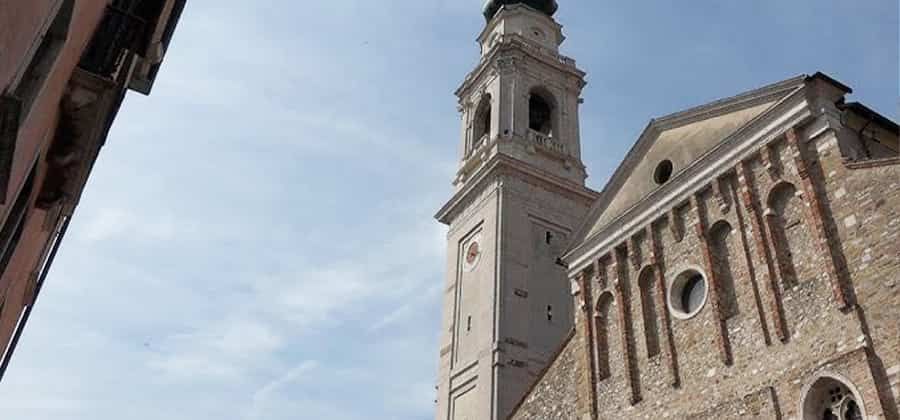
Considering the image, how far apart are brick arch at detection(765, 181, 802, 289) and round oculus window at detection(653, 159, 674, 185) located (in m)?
2.65

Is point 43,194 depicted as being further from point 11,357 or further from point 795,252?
point 795,252

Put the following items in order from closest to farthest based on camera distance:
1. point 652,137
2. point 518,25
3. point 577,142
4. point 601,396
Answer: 1. point 601,396
2. point 652,137
3. point 577,142
4. point 518,25

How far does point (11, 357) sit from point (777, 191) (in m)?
12.6

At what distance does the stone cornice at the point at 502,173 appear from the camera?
25.2m

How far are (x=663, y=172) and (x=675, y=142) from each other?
612 mm

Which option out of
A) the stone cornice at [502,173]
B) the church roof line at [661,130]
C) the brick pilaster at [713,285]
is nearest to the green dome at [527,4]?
the stone cornice at [502,173]

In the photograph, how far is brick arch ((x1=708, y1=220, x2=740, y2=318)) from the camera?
42.0 ft

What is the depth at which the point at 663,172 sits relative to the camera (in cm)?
1535

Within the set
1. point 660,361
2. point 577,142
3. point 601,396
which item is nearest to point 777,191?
point 660,361

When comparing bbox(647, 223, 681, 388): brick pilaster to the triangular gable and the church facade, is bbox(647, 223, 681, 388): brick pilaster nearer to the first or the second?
the church facade

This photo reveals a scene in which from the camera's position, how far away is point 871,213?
11.1 m

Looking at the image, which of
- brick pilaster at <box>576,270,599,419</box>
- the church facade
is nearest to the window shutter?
the church facade

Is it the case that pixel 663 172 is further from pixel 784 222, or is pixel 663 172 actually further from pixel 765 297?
pixel 765 297

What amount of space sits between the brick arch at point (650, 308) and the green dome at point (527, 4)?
62.8ft
